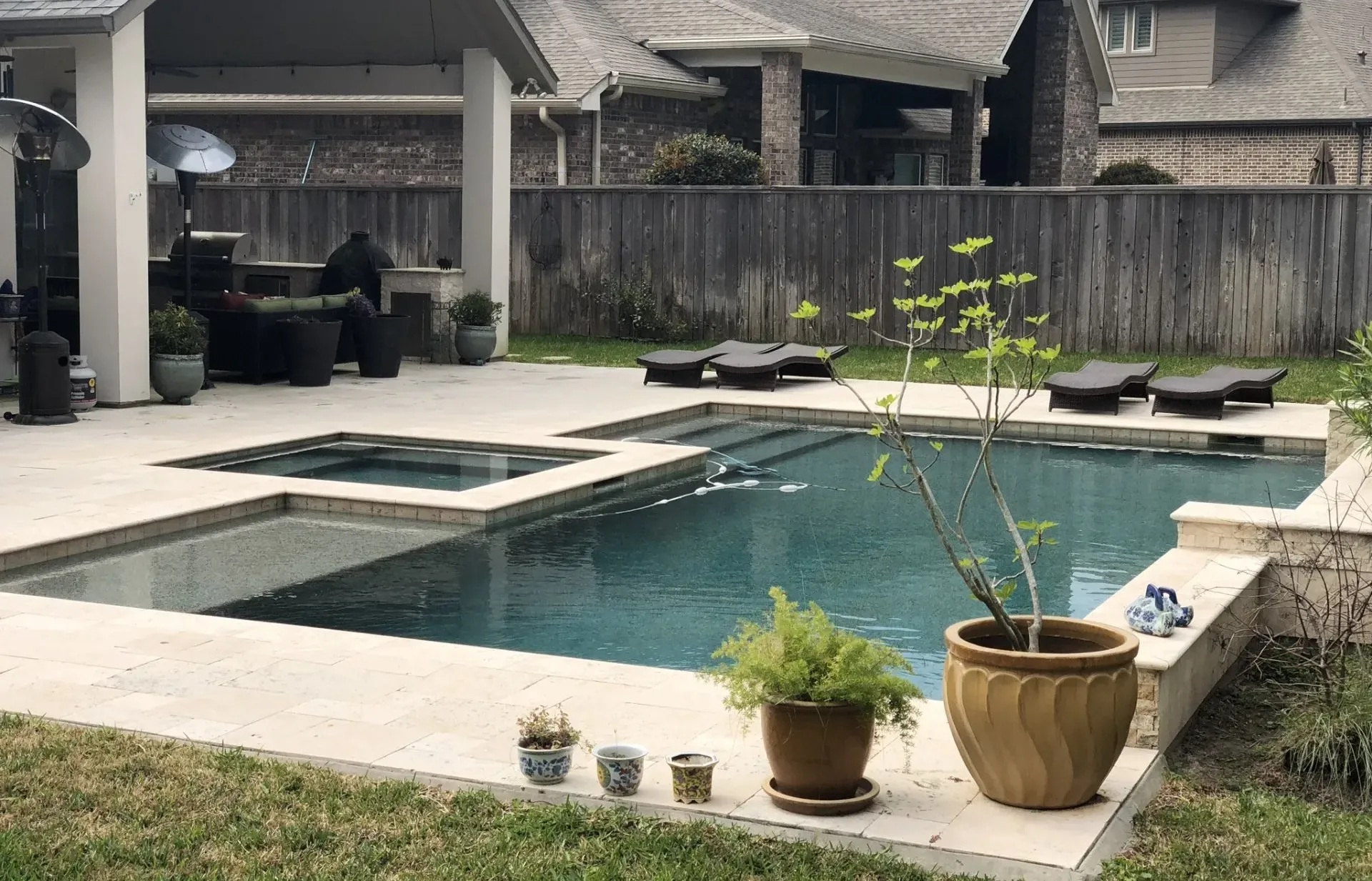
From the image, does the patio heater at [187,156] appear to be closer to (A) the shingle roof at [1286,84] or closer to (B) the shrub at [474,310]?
(B) the shrub at [474,310]

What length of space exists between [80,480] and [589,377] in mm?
6530

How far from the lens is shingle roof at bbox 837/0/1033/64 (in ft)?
79.2

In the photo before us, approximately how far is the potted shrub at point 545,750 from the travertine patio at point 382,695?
0.04m

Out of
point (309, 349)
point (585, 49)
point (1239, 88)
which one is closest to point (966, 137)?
point (585, 49)

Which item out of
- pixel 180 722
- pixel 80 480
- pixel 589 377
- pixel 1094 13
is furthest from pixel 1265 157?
pixel 180 722

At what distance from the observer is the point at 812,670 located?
3885mm

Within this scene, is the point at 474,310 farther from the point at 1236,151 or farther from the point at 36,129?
the point at 1236,151

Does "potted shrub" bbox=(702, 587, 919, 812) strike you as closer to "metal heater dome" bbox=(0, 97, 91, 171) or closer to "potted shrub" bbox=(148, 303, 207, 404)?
"metal heater dome" bbox=(0, 97, 91, 171)

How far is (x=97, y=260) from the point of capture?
11680mm

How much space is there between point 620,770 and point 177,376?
29.3 ft

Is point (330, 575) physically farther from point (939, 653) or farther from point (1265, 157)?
point (1265, 157)

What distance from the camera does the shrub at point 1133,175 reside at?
2447 cm

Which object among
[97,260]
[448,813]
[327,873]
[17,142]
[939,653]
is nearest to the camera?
[327,873]

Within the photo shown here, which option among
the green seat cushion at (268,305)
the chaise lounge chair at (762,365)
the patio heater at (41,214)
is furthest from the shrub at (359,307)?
the patio heater at (41,214)
